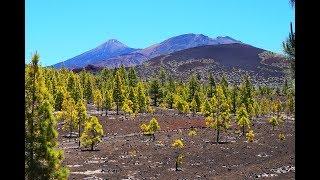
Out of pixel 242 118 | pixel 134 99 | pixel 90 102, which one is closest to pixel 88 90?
pixel 90 102

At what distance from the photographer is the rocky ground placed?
1780 inches

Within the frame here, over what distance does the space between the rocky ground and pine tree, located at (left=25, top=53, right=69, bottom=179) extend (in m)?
18.2

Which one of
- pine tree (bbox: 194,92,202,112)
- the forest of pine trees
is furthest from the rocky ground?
pine tree (bbox: 194,92,202,112)

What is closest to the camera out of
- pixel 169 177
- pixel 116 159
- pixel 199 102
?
pixel 169 177

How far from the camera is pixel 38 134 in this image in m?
24.2

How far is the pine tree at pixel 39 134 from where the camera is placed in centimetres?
2377

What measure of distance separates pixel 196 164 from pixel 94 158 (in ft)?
42.2

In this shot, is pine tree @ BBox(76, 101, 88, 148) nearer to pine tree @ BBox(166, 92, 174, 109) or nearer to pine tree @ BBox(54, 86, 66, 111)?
pine tree @ BBox(54, 86, 66, 111)

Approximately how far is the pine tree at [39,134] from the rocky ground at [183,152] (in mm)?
18203
